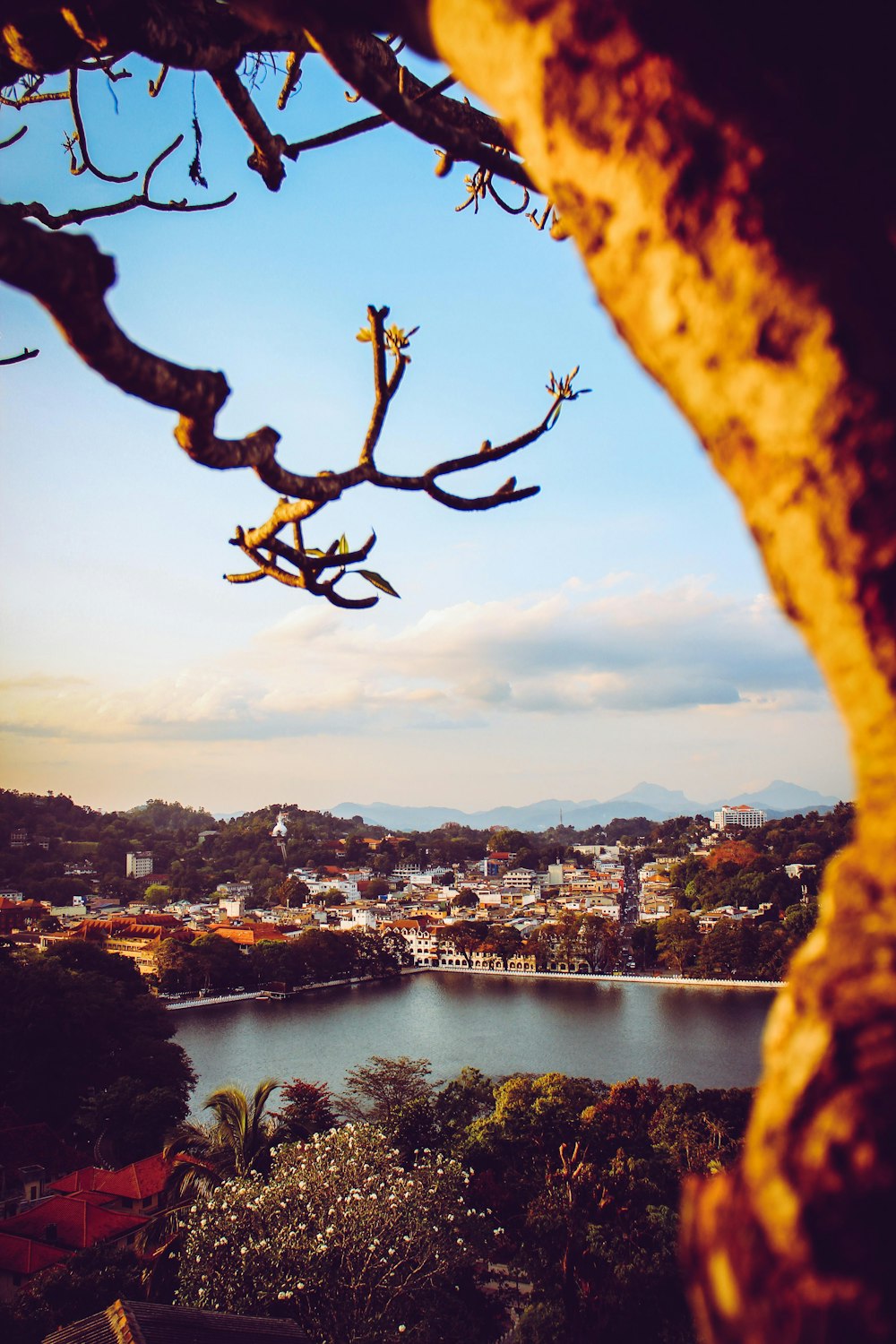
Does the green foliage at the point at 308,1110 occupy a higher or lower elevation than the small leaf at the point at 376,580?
lower

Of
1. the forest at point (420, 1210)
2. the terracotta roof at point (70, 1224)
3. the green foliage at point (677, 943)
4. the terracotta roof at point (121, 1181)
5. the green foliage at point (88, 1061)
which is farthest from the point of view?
the green foliage at point (677, 943)

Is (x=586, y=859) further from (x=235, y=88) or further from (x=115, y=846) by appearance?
(x=235, y=88)

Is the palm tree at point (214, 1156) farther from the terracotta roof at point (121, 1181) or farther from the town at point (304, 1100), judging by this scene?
the terracotta roof at point (121, 1181)

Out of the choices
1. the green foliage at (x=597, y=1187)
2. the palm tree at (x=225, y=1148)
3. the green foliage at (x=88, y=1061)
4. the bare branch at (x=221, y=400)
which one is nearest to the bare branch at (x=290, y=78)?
the bare branch at (x=221, y=400)

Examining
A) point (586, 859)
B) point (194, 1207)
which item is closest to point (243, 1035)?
point (194, 1207)

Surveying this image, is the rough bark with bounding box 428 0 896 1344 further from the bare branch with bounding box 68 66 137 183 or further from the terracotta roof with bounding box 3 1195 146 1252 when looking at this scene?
the terracotta roof with bounding box 3 1195 146 1252

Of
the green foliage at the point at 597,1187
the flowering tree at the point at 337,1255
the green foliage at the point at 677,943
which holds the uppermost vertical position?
the flowering tree at the point at 337,1255

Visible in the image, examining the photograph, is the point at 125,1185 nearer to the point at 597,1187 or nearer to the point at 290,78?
the point at 597,1187
